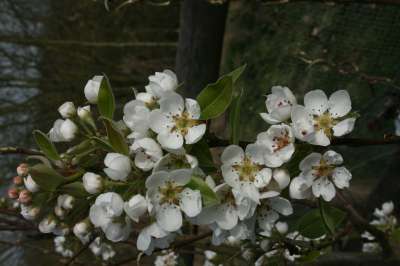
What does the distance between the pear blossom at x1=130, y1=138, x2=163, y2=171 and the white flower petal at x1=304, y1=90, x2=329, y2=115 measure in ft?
1.05

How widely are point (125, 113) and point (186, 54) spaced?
1.92 meters

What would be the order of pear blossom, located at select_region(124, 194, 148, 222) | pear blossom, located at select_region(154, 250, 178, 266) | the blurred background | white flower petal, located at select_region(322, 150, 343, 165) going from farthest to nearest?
the blurred background
pear blossom, located at select_region(154, 250, 178, 266)
white flower petal, located at select_region(322, 150, 343, 165)
pear blossom, located at select_region(124, 194, 148, 222)

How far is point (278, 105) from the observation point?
2.95 ft

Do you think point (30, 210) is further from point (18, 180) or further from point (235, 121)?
point (235, 121)

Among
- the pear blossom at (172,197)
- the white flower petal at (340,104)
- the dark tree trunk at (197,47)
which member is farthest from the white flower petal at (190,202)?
the dark tree trunk at (197,47)

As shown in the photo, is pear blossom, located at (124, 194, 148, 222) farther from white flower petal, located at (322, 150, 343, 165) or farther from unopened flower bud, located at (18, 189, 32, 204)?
white flower petal, located at (322, 150, 343, 165)

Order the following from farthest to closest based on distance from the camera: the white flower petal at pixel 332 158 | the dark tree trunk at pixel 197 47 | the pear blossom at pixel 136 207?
the dark tree trunk at pixel 197 47
the white flower petal at pixel 332 158
the pear blossom at pixel 136 207

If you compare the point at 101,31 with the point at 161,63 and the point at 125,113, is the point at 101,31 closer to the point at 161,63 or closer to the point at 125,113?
the point at 161,63

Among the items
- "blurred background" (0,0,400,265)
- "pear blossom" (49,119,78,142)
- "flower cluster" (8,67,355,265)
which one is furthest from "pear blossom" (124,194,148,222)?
"blurred background" (0,0,400,265)

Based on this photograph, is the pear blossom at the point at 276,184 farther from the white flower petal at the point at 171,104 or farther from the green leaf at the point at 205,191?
the white flower petal at the point at 171,104

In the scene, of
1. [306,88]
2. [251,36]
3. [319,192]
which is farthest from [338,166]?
[251,36]

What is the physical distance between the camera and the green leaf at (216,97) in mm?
835

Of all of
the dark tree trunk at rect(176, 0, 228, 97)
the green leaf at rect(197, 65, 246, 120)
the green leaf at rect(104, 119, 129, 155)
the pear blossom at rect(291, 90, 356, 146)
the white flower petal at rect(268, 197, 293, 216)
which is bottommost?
the dark tree trunk at rect(176, 0, 228, 97)

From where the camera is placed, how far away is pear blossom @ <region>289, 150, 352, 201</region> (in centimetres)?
84
